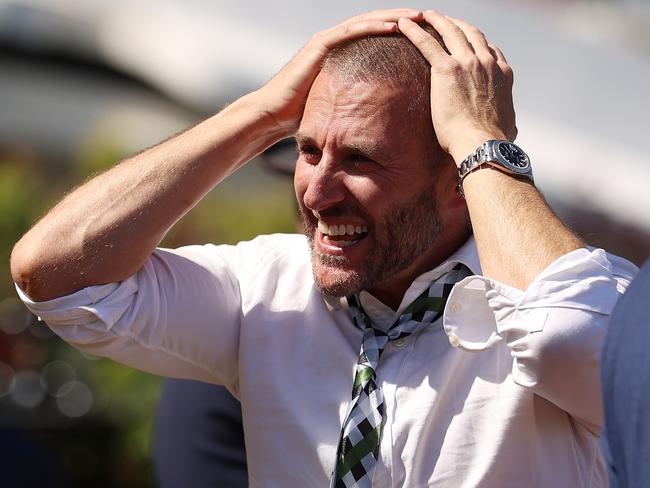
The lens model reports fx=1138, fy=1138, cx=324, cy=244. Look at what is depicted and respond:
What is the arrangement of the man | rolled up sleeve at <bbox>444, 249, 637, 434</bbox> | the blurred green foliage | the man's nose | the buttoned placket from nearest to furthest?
the man < rolled up sleeve at <bbox>444, 249, 637, 434</bbox> < the buttoned placket < the man's nose < the blurred green foliage

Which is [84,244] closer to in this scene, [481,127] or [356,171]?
[356,171]

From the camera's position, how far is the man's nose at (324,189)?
2.47 metres

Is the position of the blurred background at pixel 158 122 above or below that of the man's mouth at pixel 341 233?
below

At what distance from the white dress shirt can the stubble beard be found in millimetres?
71

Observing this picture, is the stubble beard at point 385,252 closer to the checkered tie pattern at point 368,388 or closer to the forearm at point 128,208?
the checkered tie pattern at point 368,388

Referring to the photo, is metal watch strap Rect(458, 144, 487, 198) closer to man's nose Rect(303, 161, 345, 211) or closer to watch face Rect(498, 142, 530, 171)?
watch face Rect(498, 142, 530, 171)

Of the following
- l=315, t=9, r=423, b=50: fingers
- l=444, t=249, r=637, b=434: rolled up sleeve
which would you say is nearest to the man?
l=444, t=249, r=637, b=434: rolled up sleeve

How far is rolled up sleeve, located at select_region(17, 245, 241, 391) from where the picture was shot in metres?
2.51

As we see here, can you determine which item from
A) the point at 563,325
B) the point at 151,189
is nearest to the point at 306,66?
the point at 151,189

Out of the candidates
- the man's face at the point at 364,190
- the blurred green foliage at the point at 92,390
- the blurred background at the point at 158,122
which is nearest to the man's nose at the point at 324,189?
the man's face at the point at 364,190

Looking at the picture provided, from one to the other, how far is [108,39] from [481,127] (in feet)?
28.3

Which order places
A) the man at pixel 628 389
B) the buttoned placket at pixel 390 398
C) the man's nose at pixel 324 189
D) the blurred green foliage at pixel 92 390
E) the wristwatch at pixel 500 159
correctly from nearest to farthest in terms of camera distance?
the man at pixel 628 389 → the wristwatch at pixel 500 159 → the buttoned placket at pixel 390 398 → the man's nose at pixel 324 189 → the blurred green foliage at pixel 92 390

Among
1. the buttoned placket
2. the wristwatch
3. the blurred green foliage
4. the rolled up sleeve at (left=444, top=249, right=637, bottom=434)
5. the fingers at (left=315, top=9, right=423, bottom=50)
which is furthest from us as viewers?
the blurred green foliage

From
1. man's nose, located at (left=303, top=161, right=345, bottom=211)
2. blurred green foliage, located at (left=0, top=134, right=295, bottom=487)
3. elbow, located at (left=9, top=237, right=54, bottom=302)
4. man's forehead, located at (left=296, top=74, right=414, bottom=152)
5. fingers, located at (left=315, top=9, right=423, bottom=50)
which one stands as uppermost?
fingers, located at (left=315, top=9, right=423, bottom=50)
